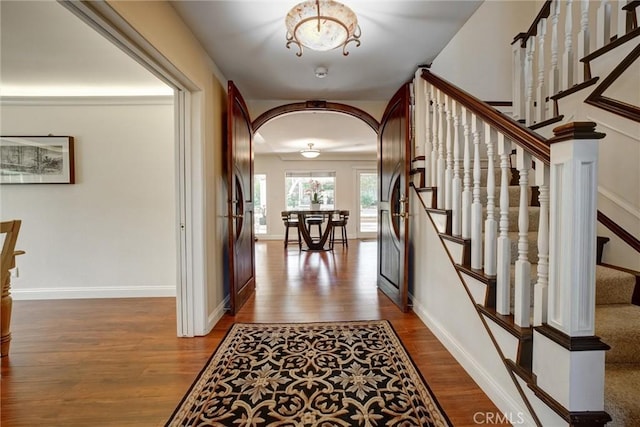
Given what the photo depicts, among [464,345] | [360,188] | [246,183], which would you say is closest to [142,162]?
[246,183]

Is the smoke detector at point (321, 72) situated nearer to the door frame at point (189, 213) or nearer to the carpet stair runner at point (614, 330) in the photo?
the door frame at point (189, 213)

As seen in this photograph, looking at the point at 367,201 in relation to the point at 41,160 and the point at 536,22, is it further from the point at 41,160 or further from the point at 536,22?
the point at 41,160

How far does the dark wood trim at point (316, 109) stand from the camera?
3.48m

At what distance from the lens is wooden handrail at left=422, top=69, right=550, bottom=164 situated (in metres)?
1.19

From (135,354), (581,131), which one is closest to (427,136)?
(581,131)

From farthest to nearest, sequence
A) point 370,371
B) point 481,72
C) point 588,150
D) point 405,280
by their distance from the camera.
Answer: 1. point 481,72
2. point 405,280
3. point 370,371
4. point 588,150

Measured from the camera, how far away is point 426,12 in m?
1.90

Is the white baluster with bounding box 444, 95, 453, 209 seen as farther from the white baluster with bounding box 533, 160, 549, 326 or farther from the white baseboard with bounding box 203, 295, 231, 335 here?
the white baseboard with bounding box 203, 295, 231, 335

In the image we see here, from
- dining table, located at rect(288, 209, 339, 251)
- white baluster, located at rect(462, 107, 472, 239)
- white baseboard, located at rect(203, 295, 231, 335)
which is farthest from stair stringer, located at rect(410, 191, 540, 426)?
dining table, located at rect(288, 209, 339, 251)

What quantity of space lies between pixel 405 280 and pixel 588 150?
193 cm

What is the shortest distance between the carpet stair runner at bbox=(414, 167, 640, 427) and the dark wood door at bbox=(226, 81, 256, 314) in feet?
6.30

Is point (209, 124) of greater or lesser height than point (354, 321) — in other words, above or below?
above

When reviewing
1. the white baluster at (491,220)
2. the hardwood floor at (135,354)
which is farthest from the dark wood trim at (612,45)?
the hardwood floor at (135,354)

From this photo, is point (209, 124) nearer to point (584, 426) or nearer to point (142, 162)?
point (142, 162)
